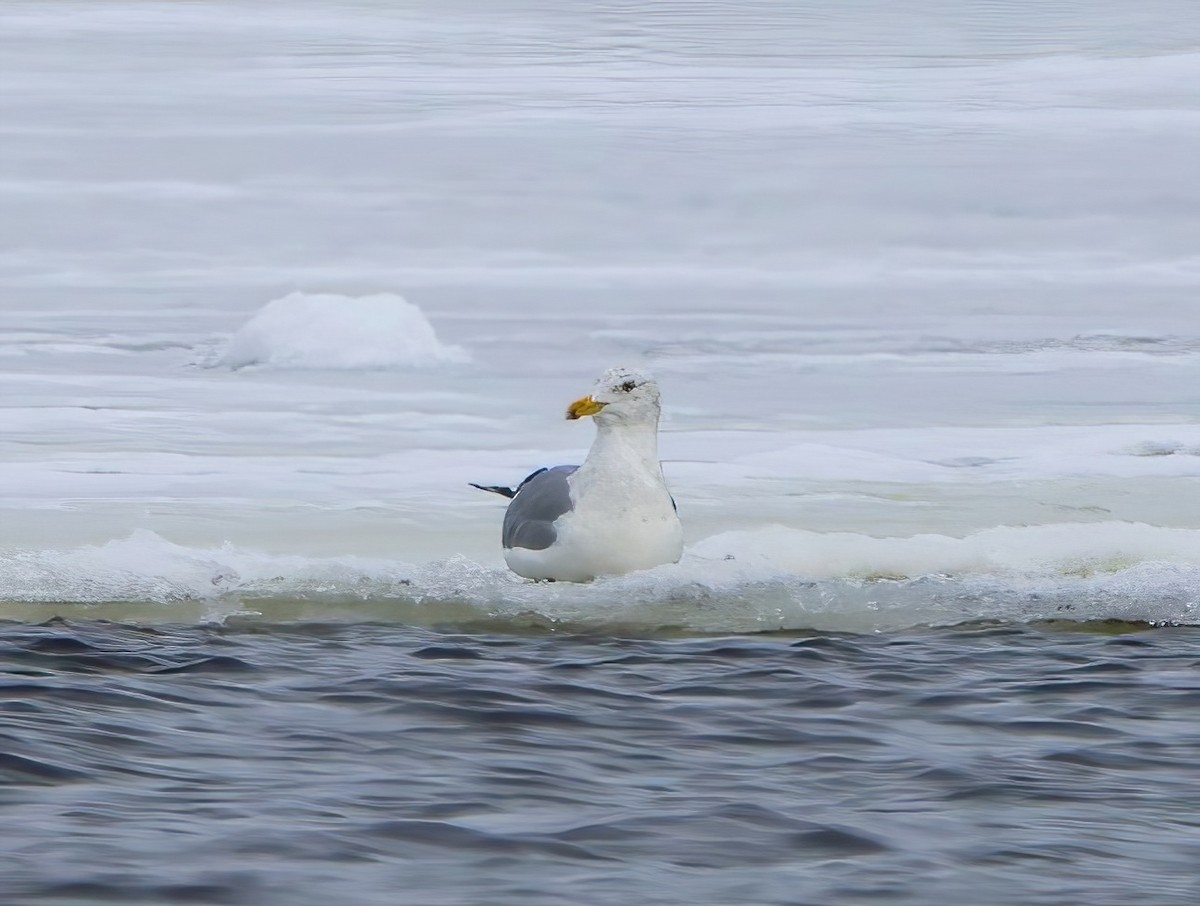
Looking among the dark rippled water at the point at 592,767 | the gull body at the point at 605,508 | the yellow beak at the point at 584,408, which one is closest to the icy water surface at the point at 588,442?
the dark rippled water at the point at 592,767

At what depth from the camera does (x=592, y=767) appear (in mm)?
4801

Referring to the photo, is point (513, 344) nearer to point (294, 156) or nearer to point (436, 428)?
point (436, 428)

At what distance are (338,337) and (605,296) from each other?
2.72 m

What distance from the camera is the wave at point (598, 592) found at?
712 cm

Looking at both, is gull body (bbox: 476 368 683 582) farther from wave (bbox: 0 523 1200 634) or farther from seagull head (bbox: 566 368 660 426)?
wave (bbox: 0 523 1200 634)

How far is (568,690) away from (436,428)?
20.4 ft

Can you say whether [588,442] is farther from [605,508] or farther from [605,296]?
[605,508]

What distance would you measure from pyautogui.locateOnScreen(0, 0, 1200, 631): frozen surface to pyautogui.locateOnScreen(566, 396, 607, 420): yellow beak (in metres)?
0.76

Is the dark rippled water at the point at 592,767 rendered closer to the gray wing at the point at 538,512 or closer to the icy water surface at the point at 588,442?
the icy water surface at the point at 588,442

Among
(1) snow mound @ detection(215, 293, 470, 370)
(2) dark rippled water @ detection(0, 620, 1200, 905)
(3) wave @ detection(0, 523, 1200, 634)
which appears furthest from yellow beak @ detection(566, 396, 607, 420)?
(1) snow mound @ detection(215, 293, 470, 370)

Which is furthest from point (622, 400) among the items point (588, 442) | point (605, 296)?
point (605, 296)

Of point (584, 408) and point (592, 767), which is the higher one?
point (584, 408)

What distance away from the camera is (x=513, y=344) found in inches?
573

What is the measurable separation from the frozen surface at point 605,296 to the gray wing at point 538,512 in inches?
9.6
